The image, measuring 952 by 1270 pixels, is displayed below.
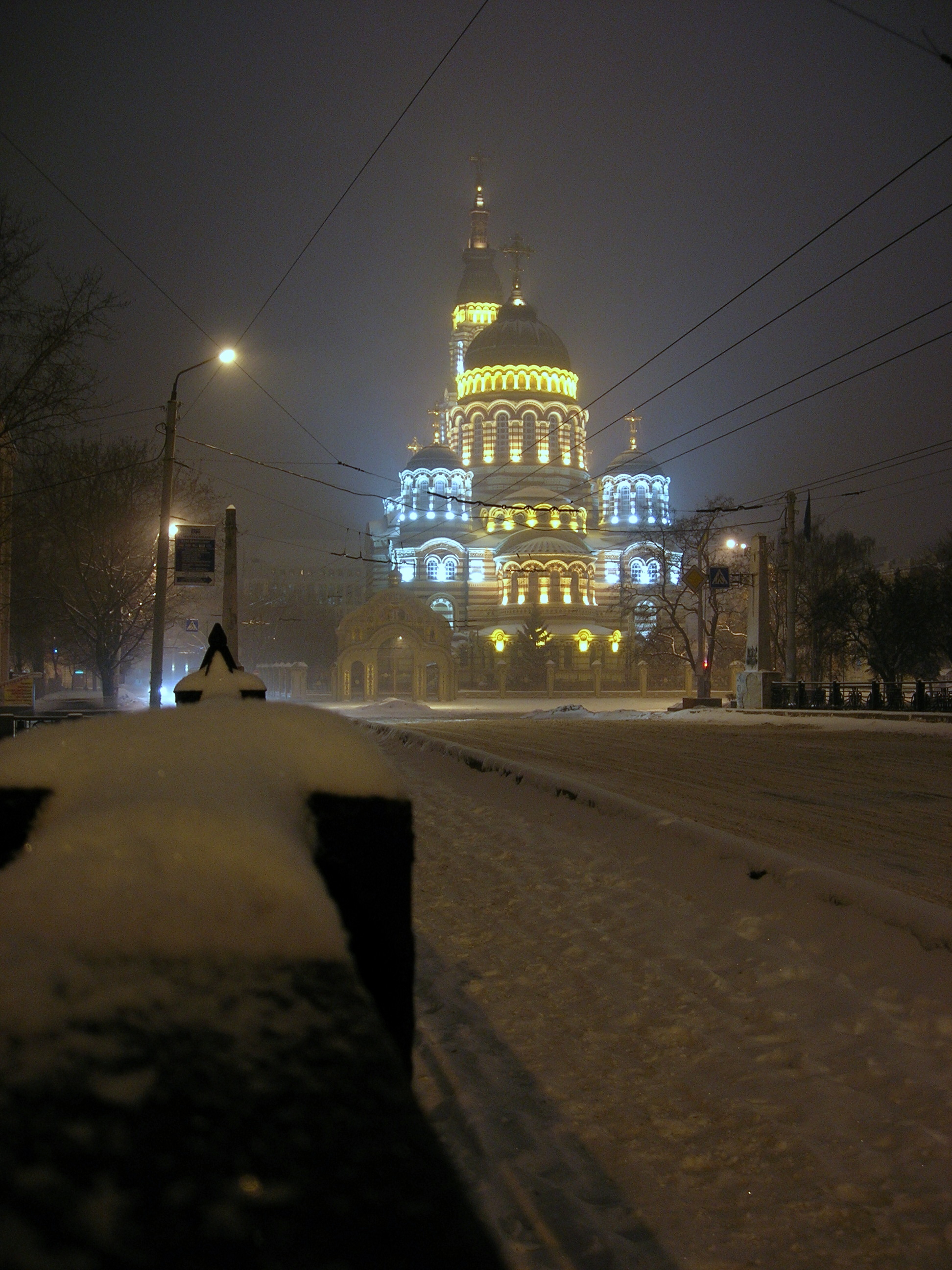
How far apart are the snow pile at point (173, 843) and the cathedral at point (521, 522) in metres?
60.4

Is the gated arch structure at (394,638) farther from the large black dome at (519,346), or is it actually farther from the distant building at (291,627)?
the large black dome at (519,346)

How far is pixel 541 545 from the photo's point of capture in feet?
253

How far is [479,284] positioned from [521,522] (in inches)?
1905

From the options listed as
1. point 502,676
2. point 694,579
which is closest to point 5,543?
point 694,579

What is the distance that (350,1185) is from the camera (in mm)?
776

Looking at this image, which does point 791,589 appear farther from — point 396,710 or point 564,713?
point 396,710

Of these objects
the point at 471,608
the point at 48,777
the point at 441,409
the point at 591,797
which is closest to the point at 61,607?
the point at 591,797

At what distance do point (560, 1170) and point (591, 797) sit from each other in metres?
6.47

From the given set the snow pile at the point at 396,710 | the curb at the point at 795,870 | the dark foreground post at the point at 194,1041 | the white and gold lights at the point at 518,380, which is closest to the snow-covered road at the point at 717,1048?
the curb at the point at 795,870

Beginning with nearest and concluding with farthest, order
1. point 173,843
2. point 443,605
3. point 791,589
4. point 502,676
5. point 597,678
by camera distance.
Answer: point 173,843 → point 791,589 → point 502,676 → point 597,678 → point 443,605

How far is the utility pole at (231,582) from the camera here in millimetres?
24266

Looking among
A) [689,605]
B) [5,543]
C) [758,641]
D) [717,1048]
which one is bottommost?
[717,1048]

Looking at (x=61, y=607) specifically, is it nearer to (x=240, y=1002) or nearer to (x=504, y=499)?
(x=240, y=1002)

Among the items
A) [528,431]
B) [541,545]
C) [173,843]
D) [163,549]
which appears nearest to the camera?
[173,843]
